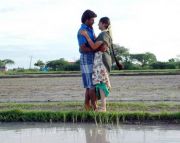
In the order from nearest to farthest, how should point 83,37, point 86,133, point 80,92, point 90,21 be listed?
point 86,133 → point 83,37 → point 90,21 → point 80,92

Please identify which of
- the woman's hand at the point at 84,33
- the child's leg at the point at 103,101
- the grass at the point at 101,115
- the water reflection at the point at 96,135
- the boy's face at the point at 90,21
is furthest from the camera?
the boy's face at the point at 90,21

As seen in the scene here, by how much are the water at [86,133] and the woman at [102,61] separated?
39.4 inches

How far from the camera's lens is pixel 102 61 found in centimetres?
686

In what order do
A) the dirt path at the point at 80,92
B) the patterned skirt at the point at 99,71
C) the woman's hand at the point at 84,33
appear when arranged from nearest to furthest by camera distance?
the patterned skirt at the point at 99,71, the woman's hand at the point at 84,33, the dirt path at the point at 80,92

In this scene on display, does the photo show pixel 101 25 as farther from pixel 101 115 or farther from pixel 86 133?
pixel 86 133

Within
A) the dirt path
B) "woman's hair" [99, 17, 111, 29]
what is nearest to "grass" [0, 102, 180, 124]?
"woman's hair" [99, 17, 111, 29]

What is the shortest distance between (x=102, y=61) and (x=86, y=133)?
5.72 ft

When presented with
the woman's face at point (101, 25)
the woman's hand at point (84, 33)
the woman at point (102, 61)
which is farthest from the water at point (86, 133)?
the woman's face at point (101, 25)

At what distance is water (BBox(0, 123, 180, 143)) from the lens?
195 inches

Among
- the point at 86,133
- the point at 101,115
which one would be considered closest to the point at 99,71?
the point at 101,115

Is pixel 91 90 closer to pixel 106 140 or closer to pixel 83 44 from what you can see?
Answer: pixel 83 44

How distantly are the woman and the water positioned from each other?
100 centimetres

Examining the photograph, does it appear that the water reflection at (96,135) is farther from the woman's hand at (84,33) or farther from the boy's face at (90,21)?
the boy's face at (90,21)

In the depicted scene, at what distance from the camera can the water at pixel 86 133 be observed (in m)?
4.95
